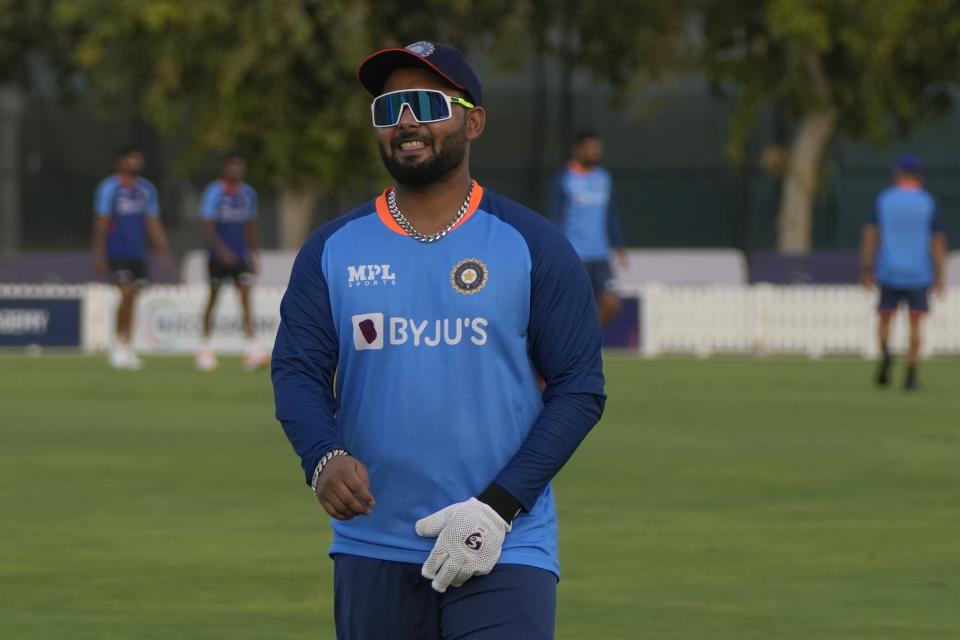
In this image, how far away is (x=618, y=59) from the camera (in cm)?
3734

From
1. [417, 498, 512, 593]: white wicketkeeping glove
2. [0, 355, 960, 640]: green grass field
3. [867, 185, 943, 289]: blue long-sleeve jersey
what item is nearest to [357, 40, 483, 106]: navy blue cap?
[417, 498, 512, 593]: white wicketkeeping glove

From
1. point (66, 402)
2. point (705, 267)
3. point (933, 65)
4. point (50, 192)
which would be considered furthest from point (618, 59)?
point (66, 402)

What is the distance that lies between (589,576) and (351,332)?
15.0 ft

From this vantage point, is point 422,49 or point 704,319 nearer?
point 422,49

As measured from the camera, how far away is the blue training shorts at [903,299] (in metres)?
20.3

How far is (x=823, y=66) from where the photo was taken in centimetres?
3581

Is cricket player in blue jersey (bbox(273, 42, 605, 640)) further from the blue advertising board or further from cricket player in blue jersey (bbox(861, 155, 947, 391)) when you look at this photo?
the blue advertising board

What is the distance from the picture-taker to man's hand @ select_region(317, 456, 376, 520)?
4.61m

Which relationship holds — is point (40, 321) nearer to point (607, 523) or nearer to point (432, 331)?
point (607, 523)

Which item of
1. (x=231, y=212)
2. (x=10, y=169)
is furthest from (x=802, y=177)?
(x=231, y=212)

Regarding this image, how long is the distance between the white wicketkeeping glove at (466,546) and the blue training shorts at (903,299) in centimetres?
1617

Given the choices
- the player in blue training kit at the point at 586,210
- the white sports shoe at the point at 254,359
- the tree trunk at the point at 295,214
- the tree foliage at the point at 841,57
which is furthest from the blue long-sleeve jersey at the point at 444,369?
the tree trunk at the point at 295,214

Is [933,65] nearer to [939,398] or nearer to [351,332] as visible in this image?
[939,398]

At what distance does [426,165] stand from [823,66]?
31.7 meters
